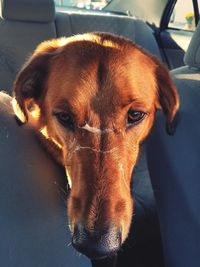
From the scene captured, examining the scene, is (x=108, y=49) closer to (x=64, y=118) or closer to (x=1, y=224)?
(x=64, y=118)

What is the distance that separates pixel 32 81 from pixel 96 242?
104 cm

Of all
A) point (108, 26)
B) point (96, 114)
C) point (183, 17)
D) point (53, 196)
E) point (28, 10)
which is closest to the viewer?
point (53, 196)

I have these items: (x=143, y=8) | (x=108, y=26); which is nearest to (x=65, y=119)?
(x=108, y=26)

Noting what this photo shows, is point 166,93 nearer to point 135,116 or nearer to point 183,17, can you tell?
point 135,116

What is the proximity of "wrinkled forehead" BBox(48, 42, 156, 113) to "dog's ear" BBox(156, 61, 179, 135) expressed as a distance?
66mm

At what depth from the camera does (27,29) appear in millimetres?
4449

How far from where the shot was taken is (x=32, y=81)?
2.45 metres

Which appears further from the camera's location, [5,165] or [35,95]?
[35,95]

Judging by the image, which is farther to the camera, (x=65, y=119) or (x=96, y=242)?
(x=65, y=119)

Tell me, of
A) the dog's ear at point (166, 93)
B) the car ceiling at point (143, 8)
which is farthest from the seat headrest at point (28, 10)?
the dog's ear at point (166, 93)

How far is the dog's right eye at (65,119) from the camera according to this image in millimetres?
2146

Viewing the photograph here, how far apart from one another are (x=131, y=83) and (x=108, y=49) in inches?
9.1

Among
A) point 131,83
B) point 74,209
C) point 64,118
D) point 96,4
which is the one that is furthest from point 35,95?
point 96,4

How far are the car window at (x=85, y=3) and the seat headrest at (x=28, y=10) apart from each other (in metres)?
1.12
